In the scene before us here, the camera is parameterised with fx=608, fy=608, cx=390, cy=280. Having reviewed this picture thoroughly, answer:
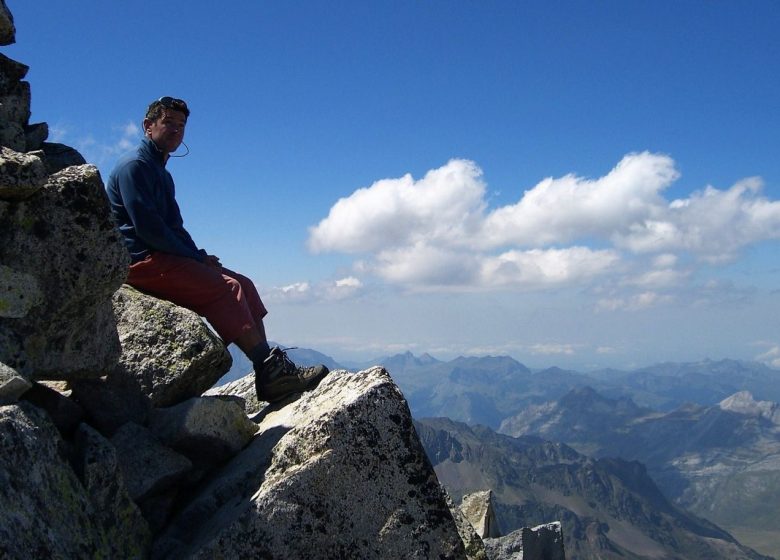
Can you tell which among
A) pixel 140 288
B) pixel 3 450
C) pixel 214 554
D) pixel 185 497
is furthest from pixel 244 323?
pixel 3 450

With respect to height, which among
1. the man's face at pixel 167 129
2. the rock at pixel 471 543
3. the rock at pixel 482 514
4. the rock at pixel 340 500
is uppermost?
the man's face at pixel 167 129

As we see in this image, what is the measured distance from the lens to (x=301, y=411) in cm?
1136

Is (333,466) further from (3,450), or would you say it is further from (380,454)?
(3,450)

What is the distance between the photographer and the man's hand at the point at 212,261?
1355 centimetres

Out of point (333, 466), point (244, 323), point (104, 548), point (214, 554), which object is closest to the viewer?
point (104, 548)

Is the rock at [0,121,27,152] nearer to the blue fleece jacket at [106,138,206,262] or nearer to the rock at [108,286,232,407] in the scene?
the blue fleece jacket at [106,138,206,262]

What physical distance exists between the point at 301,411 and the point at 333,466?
9.12ft

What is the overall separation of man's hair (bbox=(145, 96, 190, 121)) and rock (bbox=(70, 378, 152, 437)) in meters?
5.44

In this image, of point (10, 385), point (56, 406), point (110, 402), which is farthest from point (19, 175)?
point (110, 402)

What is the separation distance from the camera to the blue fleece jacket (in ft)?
38.2

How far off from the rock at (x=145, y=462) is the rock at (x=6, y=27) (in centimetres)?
814

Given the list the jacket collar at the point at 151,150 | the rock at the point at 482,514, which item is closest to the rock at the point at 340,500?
the jacket collar at the point at 151,150

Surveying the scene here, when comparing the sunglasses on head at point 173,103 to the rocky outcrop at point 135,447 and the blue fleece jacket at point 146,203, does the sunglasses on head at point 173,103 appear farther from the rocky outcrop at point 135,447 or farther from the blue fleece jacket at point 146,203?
the rocky outcrop at point 135,447

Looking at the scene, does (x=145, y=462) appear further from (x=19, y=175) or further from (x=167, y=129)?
(x=167, y=129)
